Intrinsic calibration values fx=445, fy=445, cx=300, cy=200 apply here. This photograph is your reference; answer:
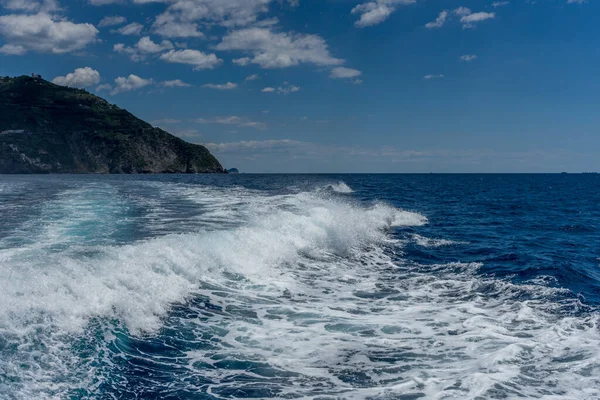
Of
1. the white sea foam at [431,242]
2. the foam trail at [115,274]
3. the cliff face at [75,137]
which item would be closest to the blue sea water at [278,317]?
the foam trail at [115,274]

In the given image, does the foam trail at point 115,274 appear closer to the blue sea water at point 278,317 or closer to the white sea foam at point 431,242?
the blue sea water at point 278,317

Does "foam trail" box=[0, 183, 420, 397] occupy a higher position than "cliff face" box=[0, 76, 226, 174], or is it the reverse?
"cliff face" box=[0, 76, 226, 174]

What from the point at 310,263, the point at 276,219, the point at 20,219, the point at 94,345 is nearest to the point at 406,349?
the point at 94,345

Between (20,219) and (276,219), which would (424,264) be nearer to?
(276,219)

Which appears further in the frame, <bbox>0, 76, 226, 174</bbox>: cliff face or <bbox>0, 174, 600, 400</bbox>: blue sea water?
<bbox>0, 76, 226, 174</bbox>: cliff face

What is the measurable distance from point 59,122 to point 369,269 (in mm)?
141798

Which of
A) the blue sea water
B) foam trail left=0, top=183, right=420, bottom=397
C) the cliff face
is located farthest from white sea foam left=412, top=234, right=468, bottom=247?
the cliff face

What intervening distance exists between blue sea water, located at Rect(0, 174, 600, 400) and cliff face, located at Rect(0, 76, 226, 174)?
391 feet

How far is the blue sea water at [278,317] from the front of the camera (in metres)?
6.70

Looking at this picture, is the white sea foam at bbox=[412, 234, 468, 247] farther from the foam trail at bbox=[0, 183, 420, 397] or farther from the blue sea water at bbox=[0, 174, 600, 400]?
the foam trail at bbox=[0, 183, 420, 397]

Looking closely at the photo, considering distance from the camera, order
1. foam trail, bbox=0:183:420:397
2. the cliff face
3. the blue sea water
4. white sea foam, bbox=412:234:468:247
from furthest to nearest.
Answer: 1. the cliff face
2. white sea foam, bbox=412:234:468:247
3. foam trail, bbox=0:183:420:397
4. the blue sea water

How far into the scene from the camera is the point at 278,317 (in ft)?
32.8

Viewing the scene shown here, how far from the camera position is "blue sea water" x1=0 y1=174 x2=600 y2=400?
6.70 m

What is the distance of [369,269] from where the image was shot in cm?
1553
